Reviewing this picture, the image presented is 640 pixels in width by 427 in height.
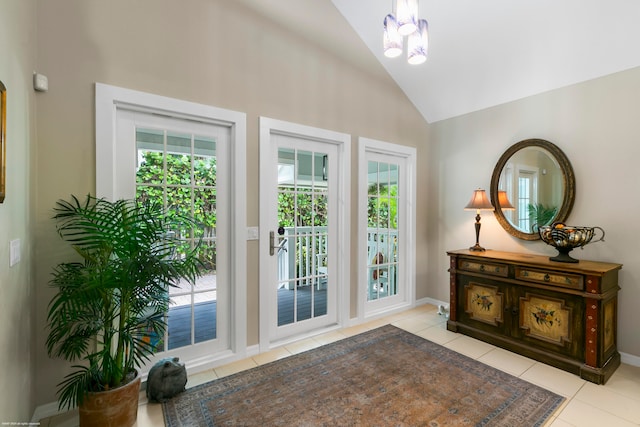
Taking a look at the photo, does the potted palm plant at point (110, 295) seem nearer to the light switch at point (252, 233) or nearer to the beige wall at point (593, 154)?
the light switch at point (252, 233)

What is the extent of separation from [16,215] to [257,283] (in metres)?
1.67

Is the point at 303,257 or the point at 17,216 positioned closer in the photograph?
the point at 17,216

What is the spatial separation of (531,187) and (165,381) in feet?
12.3

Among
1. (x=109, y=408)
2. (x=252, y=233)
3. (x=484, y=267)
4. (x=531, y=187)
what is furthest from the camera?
(x=531, y=187)

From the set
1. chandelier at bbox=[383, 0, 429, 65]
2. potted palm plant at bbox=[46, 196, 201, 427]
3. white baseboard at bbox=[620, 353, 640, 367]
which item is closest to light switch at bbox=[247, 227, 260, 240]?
potted palm plant at bbox=[46, 196, 201, 427]

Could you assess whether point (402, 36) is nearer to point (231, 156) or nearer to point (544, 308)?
point (231, 156)

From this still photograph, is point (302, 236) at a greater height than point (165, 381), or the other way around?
point (302, 236)

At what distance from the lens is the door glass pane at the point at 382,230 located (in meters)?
3.66

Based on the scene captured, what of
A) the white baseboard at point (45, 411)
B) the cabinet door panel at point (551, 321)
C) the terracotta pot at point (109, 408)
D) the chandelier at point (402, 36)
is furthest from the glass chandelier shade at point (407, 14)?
the white baseboard at point (45, 411)

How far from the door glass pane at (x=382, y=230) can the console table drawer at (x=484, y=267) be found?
0.87m

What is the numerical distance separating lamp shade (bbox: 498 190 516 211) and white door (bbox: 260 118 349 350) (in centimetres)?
175

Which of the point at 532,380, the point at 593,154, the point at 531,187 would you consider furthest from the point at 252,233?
the point at 593,154

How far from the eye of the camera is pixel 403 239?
399 centimetres

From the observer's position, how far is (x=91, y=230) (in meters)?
1.63
